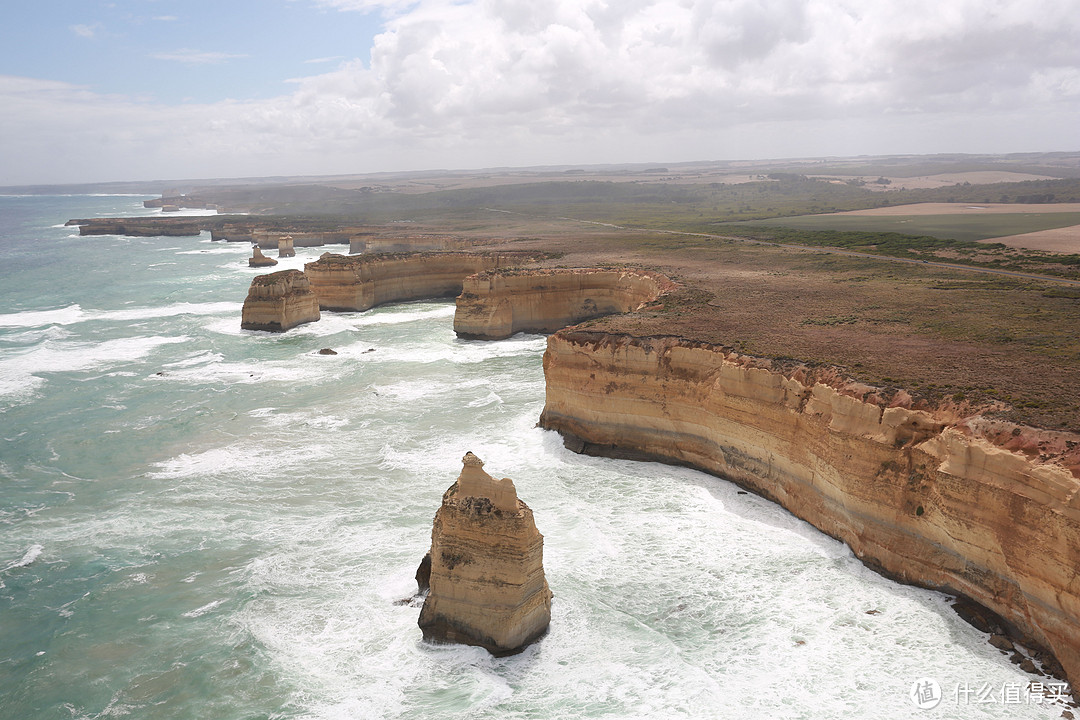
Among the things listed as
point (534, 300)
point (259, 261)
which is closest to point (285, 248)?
point (259, 261)

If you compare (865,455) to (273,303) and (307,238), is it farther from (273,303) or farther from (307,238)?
(307,238)

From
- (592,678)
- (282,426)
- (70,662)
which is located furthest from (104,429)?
(592,678)

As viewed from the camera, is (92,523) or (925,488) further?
(92,523)

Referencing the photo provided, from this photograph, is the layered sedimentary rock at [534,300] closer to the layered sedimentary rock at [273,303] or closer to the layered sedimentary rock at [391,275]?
the layered sedimentary rock at [391,275]

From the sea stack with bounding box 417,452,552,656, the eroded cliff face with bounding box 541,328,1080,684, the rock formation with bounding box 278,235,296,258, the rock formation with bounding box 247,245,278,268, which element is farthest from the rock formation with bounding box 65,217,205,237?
the sea stack with bounding box 417,452,552,656

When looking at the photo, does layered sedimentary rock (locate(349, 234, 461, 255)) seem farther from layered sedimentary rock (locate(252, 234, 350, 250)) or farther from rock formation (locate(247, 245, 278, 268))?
layered sedimentary rock (locate(252, 234, 350, 250))

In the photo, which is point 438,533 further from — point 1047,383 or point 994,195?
point 994,195
